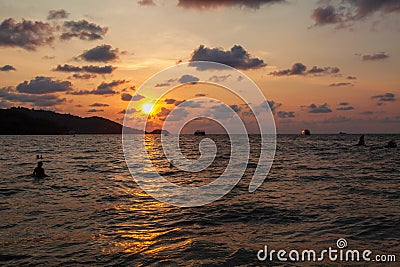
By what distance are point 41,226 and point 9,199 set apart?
784cm

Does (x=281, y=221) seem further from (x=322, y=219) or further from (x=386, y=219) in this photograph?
(x=386, y=219)

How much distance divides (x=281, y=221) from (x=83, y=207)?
10601 mm

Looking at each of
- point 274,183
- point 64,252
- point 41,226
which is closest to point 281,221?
point 64,252

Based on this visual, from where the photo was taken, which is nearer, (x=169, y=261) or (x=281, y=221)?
(x=169, y=261)

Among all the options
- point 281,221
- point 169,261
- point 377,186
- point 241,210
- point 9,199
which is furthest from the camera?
point 377,186

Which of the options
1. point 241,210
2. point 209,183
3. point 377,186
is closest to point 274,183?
point 209,183

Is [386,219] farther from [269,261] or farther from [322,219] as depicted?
[269,261]

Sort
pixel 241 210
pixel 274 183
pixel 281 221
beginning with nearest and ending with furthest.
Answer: pixel 281 221
pixel 241 210
pixel 274 183

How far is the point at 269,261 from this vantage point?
10969mm

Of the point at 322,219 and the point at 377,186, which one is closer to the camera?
the point at 322,219

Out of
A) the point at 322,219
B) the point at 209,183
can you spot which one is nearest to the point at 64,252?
the point at 322,219

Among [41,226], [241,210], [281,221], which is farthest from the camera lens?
[241,210]

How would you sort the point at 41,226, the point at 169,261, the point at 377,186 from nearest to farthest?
the point at 169,261 < the point at 41,226 < the point at 377,186

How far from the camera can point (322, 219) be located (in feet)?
53.6
